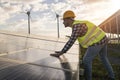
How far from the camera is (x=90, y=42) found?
8672 millimetres

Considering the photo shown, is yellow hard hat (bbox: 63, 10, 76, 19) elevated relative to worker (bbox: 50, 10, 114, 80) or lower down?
elevated

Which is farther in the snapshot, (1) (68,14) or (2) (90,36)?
(2) (90,36)

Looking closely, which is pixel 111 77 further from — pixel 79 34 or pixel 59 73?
pixel 59 73

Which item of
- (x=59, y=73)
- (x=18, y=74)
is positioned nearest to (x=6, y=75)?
(x=18, y=74)

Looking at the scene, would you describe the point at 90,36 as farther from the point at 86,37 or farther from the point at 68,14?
the point at 68,14

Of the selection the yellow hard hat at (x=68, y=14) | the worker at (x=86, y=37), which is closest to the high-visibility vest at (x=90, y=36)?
the worker at (x=86, y=37)

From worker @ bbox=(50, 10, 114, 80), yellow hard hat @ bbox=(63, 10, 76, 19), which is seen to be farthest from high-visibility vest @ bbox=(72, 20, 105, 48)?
yellow hard hat @ bbox=(63, 10, 76, 19)

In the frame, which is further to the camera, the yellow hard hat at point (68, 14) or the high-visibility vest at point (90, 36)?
the high-visibility vest at point (90, 36)

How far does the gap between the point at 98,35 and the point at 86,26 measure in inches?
22.2

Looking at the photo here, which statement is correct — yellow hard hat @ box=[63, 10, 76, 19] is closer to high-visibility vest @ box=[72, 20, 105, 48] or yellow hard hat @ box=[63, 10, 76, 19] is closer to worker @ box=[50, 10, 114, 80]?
worker @ box=[50, 10, 114, 80]

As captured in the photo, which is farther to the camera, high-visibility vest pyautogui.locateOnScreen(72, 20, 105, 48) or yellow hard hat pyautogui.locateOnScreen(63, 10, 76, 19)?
high-visibility vest pyautogui.locateOnScreen(72, 20, 105, 48)

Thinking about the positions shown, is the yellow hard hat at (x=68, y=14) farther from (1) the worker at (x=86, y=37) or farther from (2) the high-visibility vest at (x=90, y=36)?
(2) the high-visibility vest at (x=90, y=36)

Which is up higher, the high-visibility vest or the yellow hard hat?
the yellow hard hat

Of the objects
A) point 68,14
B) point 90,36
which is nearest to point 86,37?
point 90,36
